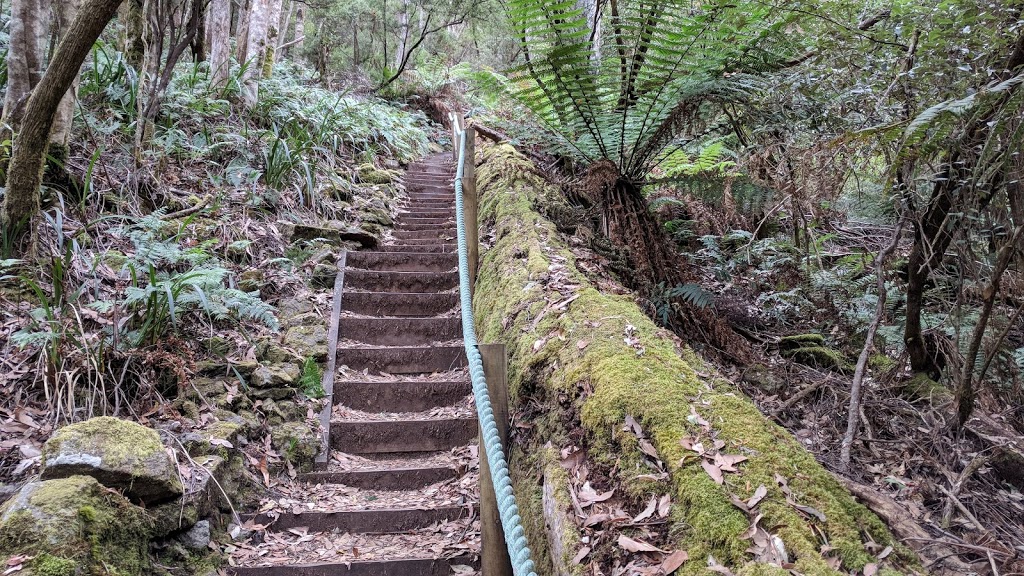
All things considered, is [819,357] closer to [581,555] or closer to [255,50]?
[581,555]

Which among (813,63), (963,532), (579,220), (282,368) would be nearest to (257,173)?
(282,368)

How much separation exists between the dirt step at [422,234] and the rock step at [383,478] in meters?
3.53

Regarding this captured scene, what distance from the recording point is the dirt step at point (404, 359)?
14.6ft

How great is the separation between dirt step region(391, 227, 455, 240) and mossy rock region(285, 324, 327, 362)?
7.63ft

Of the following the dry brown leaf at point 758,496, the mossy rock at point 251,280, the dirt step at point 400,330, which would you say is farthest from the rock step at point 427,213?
the dry brown leaf at point 758,496

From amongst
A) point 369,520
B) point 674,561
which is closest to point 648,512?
point 674,561

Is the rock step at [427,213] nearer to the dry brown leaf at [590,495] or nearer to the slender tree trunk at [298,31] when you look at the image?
the dry brown leaf at [590,495]

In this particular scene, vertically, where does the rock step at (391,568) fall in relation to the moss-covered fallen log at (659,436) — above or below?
below

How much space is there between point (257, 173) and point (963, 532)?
590cm

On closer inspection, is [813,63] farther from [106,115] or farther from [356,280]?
[106,115]

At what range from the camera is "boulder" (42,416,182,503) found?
7.79 feet

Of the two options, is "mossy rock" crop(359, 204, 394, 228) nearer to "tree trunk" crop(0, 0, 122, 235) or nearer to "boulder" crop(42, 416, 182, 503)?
"tree trunk" crop(0, 0, 122, 235)

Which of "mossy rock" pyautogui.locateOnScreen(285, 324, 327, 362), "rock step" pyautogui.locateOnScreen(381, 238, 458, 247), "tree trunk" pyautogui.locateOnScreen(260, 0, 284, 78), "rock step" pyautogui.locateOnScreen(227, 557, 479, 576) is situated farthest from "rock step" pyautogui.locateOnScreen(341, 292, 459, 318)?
"tree trunk" pyautogui.locateOnScreen(260, 0, 284, 78)

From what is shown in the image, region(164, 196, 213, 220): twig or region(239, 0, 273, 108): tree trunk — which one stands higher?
region(239, 0, 273, 108): tree trunk
